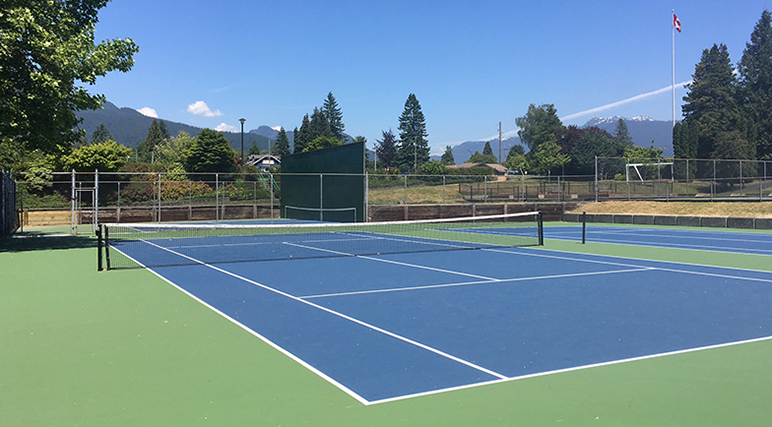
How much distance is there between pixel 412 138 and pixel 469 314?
379 feet

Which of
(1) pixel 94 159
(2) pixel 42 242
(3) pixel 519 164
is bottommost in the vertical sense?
(2) pixel 42 242

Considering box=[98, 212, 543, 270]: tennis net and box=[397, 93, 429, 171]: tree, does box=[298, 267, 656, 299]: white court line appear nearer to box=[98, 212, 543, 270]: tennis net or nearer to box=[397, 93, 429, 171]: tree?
box=[98, 212, 543, 270]: tennis net

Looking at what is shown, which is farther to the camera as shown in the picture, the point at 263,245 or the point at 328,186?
the point at 328,186

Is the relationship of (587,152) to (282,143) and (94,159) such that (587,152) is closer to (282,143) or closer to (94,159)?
(94,159)

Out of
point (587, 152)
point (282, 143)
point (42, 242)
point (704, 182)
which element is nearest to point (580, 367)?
point (42, 242)

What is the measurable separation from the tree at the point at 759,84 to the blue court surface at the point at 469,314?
83559 millimetres

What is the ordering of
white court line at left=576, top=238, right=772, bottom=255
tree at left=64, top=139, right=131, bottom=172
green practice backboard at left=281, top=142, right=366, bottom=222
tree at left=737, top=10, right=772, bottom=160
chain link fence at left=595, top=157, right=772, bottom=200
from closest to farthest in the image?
white court line at left=576, top=238, right=772, bottom=255
green practice backboard at left=281, top=142, right=366, bottom=222
chain link fence at left=595, top=157, right=772, bottom=200
tree at left=64, top=139, right=131, bottom=172
tree at left=737, top=10, right=772, bottom=160

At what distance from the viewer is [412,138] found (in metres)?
122

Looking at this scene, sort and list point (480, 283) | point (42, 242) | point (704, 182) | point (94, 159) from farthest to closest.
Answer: point (94, 159) < point (704, 182) < point (42, 242) < point (480, 283)

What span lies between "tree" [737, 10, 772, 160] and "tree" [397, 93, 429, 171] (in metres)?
55.9

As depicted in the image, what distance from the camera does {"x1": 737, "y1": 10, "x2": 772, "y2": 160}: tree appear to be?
269ft

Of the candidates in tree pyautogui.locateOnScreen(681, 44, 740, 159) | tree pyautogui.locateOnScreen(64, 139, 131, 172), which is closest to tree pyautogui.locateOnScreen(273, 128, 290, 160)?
tree pyautogui.locateOnScreen(681, 44, 740, 159)

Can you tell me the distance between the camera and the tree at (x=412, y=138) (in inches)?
4638

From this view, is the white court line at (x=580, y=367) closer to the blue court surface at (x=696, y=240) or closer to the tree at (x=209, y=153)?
the blue court surface at (x=696, y=240)
